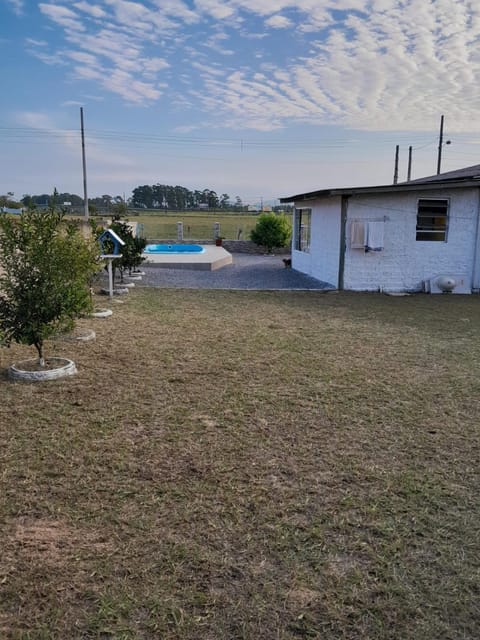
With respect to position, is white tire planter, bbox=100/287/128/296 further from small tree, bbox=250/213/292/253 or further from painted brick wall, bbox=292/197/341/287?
small tree, bbox=250/213/292/253

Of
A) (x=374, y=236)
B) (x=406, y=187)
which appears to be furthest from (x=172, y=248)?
(x=406, y=187)

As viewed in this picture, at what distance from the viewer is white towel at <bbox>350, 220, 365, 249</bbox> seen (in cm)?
1148

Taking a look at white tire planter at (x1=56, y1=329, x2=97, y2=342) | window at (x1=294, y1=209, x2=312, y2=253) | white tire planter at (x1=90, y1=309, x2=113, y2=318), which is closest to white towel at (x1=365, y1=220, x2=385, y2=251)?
window at (x1=294, y1=209, x2=312, y2=253)

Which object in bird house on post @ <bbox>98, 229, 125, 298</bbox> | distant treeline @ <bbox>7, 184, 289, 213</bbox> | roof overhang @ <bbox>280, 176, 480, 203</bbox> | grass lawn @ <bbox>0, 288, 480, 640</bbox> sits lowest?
grass lawn @ <bbox>0, 288, 480, 640</bbox>

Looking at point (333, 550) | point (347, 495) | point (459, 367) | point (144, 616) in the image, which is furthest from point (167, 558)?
point (459, 367)

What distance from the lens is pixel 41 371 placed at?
4.91m

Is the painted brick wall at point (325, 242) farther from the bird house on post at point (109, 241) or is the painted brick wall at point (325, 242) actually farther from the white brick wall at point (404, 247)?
the bird house on post at point (109, 241)

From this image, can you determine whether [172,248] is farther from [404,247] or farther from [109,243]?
[404,247]

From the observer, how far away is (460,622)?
196cm

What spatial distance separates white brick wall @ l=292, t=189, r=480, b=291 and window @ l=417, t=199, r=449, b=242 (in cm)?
14

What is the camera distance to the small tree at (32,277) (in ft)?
15.5

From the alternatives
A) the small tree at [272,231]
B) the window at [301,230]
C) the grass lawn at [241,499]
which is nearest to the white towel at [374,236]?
the window at [301,230]

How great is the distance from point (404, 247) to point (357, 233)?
1246 millimetres

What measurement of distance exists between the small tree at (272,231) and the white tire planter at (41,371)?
17940 mm
